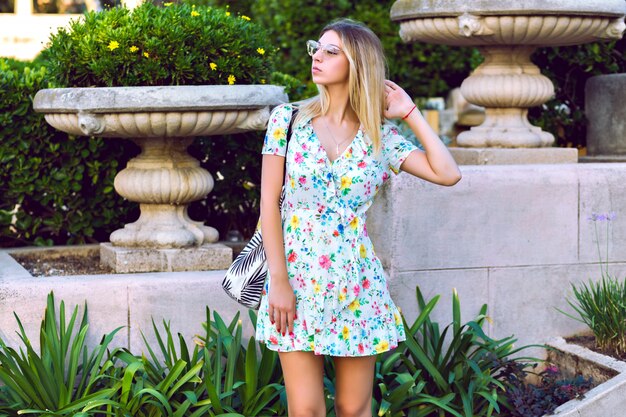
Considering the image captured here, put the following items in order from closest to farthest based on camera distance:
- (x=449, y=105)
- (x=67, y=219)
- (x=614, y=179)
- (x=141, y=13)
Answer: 1. (x=141, y=13)
2. (x=614, y=179)
3. (x=67, y=219)
4. (x=449, y=105)

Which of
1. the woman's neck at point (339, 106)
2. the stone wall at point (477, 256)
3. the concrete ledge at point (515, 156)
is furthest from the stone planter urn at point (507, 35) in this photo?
the woman's neck at point (339, 106)

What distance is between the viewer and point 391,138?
4016mm

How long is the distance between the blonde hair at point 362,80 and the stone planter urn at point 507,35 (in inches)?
90.8

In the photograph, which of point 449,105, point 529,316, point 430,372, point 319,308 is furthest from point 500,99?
point 449,105

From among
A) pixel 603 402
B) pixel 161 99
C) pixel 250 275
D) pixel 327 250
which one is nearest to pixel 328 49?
pixel 327 250

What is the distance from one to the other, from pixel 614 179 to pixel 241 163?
212 centimetres

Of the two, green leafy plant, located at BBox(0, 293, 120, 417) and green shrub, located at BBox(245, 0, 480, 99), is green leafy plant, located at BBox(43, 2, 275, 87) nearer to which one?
green leafy plant, located at BBox(0, 293, 120, 417)

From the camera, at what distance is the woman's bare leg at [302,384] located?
3750mm

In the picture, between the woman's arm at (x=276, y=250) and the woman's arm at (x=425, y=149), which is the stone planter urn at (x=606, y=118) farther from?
the woman's arm at (x=276, y=250)

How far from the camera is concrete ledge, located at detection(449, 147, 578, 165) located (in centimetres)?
628

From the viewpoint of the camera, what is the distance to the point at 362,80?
12.4 feet

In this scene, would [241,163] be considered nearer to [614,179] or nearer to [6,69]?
[6,69]

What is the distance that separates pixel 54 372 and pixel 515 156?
9.44 feet

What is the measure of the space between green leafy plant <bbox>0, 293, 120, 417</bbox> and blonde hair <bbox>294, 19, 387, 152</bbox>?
1593mm
